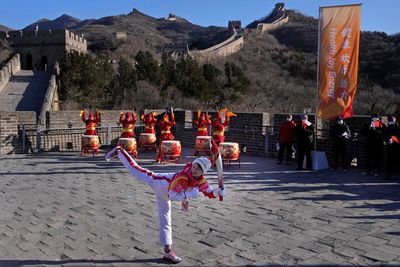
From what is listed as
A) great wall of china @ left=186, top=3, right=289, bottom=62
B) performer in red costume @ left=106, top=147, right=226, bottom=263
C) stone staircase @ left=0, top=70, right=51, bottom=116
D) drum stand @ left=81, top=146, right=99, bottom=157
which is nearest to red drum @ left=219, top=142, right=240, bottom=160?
drum stand @ left=81, top=146, right=99, bottom=157

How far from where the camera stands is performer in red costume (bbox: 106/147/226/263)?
509 cm

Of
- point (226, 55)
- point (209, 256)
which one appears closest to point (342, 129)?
point (209, 256)

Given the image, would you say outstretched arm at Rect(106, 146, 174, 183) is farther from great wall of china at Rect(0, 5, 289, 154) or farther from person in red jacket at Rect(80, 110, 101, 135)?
great wall of china at Rect(0, 5, 289, 154)

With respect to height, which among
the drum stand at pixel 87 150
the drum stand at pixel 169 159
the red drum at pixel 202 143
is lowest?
the drum stand at pixel 169 159

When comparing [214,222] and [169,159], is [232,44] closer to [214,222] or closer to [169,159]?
[169,159]

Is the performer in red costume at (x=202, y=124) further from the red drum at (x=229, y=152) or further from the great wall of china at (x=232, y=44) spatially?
the great wall of china at (x=232, y=44)

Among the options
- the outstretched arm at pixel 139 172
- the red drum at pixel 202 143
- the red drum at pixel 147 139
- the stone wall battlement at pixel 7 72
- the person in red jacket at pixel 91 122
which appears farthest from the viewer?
the stone wall battlement at pixel 7 72

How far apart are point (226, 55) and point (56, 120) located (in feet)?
185

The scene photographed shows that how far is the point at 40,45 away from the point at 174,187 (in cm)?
5221

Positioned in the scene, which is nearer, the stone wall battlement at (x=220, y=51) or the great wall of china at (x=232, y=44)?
the stone wall battlement at (x=220, y=51)

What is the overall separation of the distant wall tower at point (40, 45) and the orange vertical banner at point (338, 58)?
43.0 metres

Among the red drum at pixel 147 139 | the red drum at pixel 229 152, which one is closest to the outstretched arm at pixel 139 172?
the red drum at pixel 229 152

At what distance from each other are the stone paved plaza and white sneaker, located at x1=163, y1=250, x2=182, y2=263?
12 cm

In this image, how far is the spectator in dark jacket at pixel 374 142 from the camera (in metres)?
11.1
